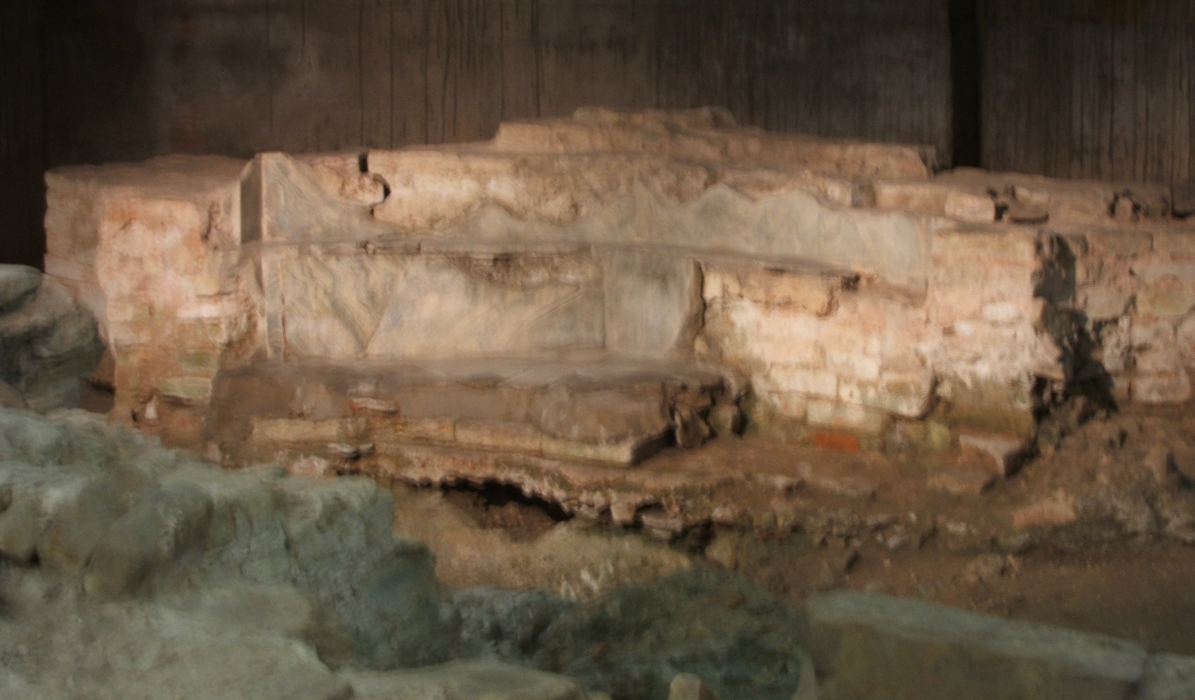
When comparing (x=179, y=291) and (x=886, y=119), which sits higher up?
(x=886, y=119)

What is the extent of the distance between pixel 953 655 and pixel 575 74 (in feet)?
16.8

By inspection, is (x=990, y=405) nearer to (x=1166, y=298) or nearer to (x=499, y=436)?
(x=1166, y=298)

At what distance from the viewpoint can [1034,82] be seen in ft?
21.5

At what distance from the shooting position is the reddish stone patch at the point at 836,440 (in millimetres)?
4352

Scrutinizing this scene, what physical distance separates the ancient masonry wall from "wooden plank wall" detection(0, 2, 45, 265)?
1606 mm

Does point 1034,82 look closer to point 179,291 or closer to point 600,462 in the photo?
point 600,462

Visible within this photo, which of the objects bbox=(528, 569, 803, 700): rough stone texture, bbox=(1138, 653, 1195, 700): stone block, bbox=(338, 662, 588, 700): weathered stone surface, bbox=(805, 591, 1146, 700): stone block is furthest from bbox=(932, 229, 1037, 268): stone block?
bbox=(338, 662, 588, 700): weathered stone surface

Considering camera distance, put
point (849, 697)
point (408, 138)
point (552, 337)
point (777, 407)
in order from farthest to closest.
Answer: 1. point (408, 138)
2. point (552, 337)
3. point (777, 407)
4. point (849, 697)

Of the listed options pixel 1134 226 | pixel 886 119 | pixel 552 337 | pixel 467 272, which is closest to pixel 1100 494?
pixel 1134 226

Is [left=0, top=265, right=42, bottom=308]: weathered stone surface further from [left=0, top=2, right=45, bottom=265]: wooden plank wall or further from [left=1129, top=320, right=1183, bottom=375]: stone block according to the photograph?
[left=0, top=2, right=45, bottom=265]: wooden plank wall

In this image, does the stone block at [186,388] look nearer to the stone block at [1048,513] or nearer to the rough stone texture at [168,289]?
the rough stone texture at [168,289]

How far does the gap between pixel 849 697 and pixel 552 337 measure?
8.88ft

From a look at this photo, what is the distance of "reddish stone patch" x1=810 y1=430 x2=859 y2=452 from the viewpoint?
14.3ft

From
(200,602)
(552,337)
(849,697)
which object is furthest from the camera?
(552,337)
